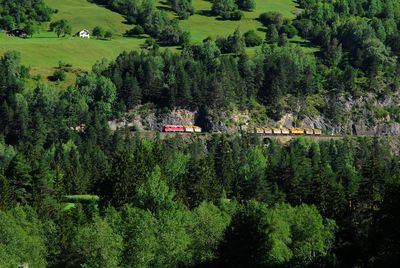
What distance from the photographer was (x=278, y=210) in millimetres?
103438

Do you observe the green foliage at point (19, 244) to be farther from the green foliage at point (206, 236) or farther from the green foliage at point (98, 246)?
the green foliage at point (206, 236)

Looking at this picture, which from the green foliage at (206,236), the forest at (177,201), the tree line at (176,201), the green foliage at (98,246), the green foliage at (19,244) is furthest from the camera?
the green foliage at (206,236)

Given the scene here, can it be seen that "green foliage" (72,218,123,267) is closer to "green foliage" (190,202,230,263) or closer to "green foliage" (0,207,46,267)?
"green foliage" (0,207,46,267)

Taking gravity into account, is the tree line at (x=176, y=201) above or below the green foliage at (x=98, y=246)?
below

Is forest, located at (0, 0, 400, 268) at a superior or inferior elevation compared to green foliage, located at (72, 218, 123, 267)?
inferior

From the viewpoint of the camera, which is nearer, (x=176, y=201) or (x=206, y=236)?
(x=206, y=236)

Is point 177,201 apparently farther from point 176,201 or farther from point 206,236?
point 206,236

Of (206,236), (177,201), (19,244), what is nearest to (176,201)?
(177,201)

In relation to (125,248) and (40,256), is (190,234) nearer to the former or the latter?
(125,248)

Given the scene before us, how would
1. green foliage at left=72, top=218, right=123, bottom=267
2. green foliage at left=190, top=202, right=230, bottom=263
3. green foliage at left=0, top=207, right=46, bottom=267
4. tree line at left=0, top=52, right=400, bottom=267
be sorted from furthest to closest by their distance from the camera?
green foliage at left=190, top=202, right=230, bottom=263, green foliage at left=0, top=207, right=46, bottom=267, tree line at left=0, top=52, right=400, bottom=267, green foliage at left=72, top=218, right=123, bottom=267

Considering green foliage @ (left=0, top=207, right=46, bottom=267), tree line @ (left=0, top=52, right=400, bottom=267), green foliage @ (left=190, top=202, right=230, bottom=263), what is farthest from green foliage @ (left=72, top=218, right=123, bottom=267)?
green foliage @ (left=190, top=202, right=230, bottom=263)

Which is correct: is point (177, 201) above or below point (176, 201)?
below

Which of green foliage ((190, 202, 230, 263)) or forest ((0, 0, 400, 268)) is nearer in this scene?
forest ((0, 0, 400, 268))

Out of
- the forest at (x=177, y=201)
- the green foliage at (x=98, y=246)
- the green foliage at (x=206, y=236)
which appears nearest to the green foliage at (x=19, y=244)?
the forest at (x=177, y=201)
